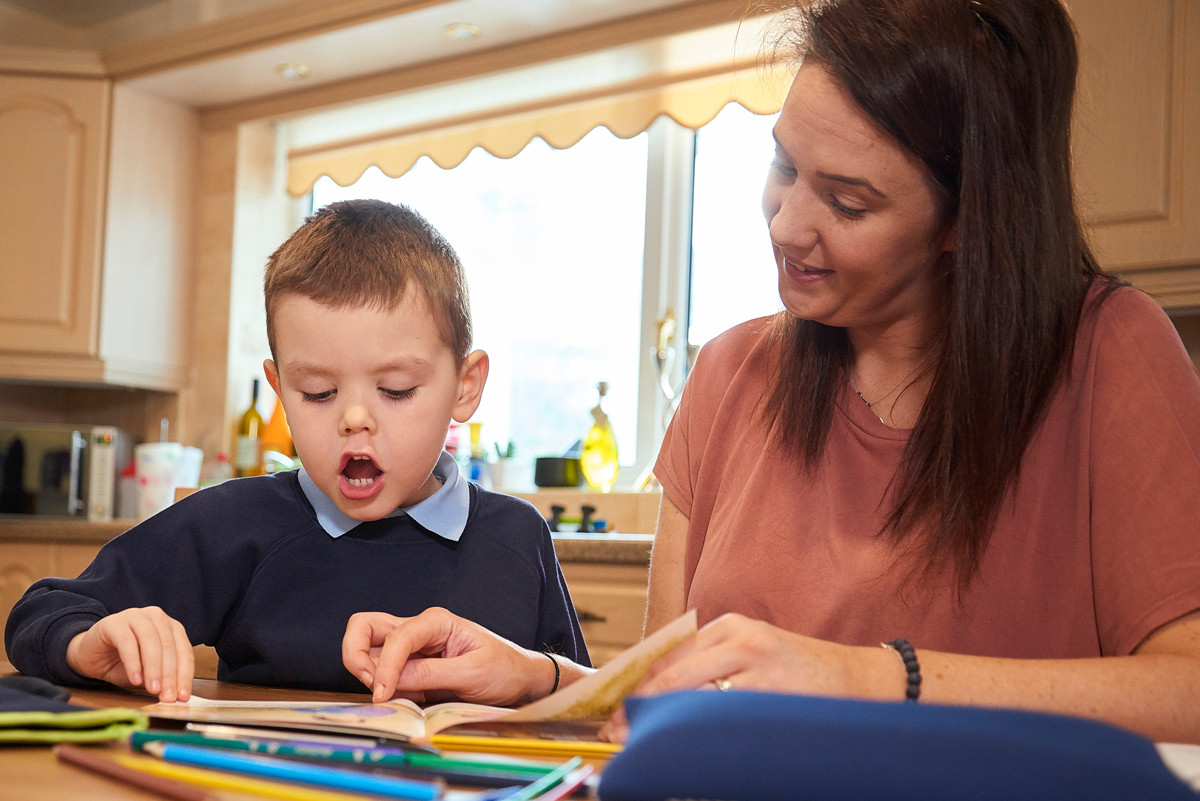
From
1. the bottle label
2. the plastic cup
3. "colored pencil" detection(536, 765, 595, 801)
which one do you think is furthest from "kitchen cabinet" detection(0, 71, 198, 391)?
"colored pencil" detection(536, 765, 595, 801)

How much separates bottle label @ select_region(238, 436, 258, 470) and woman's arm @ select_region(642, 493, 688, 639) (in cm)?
249

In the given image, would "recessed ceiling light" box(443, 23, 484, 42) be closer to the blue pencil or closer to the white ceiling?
the white ceiling

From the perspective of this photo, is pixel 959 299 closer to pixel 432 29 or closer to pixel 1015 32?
pixel 1015 32

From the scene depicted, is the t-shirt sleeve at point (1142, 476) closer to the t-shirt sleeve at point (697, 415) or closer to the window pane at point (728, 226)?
the t-shirt sleeve at point (697, 415)

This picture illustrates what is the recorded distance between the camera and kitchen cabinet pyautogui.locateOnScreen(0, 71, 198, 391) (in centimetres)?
326

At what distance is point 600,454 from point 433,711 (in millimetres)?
2128

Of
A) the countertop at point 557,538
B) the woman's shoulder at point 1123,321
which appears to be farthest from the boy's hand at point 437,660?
the countertop at point 557,538

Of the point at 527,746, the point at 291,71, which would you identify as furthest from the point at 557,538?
the point at 291,71

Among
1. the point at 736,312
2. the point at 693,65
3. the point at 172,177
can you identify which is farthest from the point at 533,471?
the point at 172,177

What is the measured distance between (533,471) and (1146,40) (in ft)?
6.47

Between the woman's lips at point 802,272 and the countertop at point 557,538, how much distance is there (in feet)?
3.47

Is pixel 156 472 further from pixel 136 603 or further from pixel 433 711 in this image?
pixel 433 711

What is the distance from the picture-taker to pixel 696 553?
1124 mm

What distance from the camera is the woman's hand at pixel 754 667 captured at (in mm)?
609
